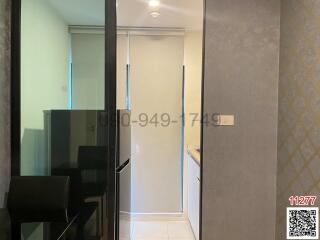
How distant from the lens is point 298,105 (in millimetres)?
1803

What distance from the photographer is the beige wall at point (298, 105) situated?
1622 millimetres

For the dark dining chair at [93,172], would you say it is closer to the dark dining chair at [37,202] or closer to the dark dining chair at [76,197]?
the dark dining chair at [76,197]

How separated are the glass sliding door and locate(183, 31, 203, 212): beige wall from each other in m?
1.59

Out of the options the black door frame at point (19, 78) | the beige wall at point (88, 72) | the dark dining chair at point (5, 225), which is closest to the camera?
the dark dining chair at point (5, 225)

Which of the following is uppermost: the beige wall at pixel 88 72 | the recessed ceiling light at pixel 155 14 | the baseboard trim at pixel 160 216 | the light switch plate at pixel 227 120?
the recessed ceiling light at pixel 155 14

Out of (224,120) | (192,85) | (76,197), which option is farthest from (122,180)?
(192,85)

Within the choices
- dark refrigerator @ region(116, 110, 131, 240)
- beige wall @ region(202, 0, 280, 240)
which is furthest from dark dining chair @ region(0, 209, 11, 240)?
beige wall @ region(202, 0, 280, 240)

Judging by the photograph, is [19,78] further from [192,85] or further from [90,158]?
[192,85]

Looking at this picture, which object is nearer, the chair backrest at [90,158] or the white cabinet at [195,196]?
the chair backrest at [90,158]

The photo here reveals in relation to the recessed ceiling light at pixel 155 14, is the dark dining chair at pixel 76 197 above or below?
below

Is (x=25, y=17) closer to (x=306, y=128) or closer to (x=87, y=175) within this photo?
(x=87, y=175)

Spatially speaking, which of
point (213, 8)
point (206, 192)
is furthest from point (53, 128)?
point (213, 8)

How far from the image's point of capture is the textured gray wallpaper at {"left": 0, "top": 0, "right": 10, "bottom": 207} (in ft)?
5.99

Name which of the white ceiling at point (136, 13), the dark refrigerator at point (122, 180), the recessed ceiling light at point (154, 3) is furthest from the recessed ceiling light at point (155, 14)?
the dark refrigerator at point (122, 180)
